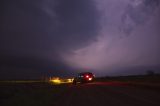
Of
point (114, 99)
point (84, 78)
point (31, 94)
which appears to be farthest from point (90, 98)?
point (84, 78)

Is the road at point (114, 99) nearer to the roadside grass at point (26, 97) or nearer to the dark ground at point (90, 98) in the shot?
the dark ground at point (90, 98)

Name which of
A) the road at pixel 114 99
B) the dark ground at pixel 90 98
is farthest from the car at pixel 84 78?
the road at pixel 114 99

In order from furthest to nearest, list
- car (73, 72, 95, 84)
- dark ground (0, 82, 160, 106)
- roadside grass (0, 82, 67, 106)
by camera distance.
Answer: car (73, 72, 95, 84)
roadside grass (0, 82, 67, 106)
dark ground (0, 82, 160, 106)

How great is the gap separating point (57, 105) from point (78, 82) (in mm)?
37078

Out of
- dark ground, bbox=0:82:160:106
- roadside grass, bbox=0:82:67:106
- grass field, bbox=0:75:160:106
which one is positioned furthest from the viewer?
grass field, bbox=0:75:160:106

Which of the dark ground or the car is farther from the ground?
the car

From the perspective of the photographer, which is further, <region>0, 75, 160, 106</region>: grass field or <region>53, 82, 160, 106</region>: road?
<region>0, 75, 160, 106</region>: grass field

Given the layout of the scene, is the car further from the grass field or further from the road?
the road

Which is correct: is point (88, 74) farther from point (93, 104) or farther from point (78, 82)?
point (93, 104)

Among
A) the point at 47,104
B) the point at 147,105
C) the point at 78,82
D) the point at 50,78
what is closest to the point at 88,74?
the point at 78,82

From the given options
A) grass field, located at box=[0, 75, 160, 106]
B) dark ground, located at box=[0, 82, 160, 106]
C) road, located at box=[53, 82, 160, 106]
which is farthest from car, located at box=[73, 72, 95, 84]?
road, located at box=[53, 82, 160, 106]

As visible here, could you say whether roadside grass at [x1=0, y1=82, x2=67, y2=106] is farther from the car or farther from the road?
the car

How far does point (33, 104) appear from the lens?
21484mm

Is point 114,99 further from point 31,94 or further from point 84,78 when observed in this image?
point 84,78
